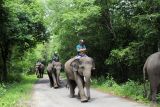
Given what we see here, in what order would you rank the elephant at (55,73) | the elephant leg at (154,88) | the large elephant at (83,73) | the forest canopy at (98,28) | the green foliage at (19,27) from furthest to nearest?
the green foliage at (19,27), the elephant at (55,73), the forest canopy at (98,28), the large elephant at (83,73), the elephant leg at (154,88)

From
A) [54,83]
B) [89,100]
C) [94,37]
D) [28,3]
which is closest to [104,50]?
[94,37]

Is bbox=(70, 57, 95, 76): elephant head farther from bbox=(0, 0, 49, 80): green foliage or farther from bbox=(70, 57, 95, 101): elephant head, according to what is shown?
bbox=(0, 0, 49, 80): green foliage

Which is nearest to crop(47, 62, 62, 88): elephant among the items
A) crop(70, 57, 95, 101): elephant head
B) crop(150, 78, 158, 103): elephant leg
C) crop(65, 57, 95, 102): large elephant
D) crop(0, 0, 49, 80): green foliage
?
crop(0, 0, 49, 80): green foliage

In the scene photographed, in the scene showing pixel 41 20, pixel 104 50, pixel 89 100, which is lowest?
pixel 89 100

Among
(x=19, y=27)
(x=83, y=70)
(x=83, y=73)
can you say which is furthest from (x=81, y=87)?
(x=19, y=27)

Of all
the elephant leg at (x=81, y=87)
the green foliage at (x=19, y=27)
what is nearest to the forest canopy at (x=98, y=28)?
the green foliage at (x=19, y=27)

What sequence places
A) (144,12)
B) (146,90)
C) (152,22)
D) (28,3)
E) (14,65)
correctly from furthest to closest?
1. (14,65)
2. (28,3)
3. (144,12)
4. (152,22)
5. (146,90)

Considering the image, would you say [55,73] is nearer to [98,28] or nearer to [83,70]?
[98,28]

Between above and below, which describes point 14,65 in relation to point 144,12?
below

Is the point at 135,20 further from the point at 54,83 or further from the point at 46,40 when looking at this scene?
the point at 46,40

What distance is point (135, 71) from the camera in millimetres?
29484

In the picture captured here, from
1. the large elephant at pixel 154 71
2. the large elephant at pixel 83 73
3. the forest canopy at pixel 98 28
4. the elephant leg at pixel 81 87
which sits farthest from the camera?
the forest canopy at pixel 98 28

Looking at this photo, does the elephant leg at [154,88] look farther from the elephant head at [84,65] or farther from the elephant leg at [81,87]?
the elephant head at [84,65]

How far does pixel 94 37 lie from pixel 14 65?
17.5 metres
